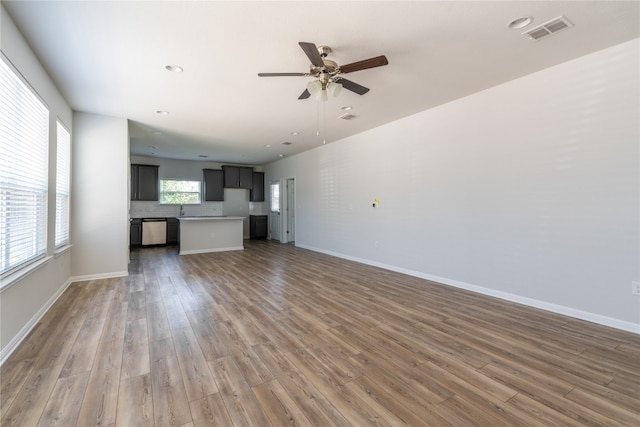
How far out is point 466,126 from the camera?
3836mm

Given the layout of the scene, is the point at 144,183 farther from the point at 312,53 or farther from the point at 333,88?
the point at 312,53

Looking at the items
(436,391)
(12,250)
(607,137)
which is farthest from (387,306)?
(12,250)

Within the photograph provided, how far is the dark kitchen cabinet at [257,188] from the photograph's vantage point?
32.1 feet

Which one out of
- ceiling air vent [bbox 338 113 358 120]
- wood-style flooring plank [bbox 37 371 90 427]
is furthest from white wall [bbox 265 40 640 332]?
wood-style flooring plank [bbox 37 371 90 427]

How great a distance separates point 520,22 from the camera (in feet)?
7.47

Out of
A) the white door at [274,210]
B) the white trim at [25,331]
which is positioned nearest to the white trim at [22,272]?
the white trim at [25,331]

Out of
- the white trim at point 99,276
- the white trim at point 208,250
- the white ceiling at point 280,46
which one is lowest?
the white trim at point 99,276

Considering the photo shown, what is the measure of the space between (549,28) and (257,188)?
8.63m

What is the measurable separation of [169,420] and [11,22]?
321 cm

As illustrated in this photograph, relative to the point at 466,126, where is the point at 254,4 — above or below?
above

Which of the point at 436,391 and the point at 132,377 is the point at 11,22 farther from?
the point at 436,391

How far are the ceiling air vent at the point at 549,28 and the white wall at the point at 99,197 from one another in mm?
5492

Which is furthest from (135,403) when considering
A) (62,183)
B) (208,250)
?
(208,250)

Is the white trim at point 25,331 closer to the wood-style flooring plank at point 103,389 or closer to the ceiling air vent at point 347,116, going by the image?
the wood-style flooring plank at point 103,389
